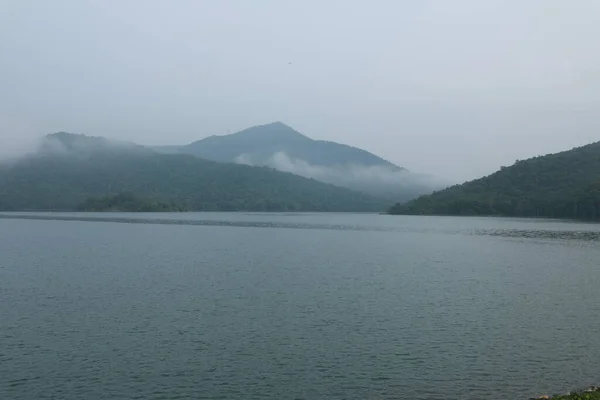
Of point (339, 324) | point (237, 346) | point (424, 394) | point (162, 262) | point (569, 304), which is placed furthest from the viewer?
point (162, 262)

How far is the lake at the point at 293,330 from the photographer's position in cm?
2520

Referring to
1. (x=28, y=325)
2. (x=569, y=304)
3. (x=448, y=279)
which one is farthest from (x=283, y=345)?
(x=448, y=279)

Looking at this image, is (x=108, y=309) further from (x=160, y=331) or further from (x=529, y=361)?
(x=529, y=361)

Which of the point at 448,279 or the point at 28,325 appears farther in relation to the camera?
the point at 448,279

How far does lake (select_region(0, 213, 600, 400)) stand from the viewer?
2520cm

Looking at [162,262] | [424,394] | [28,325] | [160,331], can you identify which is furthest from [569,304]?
[162,262]

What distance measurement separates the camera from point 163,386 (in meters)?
24.6

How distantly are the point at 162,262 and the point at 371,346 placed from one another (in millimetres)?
43420

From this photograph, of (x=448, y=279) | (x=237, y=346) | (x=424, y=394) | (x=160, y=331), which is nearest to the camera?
(x=424, y=394)

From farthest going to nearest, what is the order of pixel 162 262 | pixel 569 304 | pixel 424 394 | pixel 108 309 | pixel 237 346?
pixel 162 262
pixel 569 304
pixel 108 309
pixel 237 346
pixel 424 394

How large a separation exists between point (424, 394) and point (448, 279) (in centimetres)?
3470

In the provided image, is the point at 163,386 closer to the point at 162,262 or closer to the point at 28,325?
the point at 28,325

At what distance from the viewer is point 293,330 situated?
34.3 metres

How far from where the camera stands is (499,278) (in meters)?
59.0
